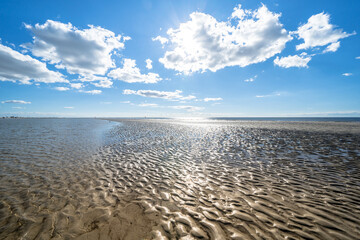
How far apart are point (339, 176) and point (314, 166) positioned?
1.79 meters

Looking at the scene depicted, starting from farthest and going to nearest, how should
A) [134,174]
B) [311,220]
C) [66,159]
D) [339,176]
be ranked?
1. [66,159]
2. [134,174]
3. [339,176]
4. [311,220]

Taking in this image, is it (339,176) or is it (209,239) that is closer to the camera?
(209,239)

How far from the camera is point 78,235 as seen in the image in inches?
172

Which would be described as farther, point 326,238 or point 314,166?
point 314,166

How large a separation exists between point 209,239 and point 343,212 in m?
5.33

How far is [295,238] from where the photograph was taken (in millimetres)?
4234

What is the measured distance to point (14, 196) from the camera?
21.0 ft

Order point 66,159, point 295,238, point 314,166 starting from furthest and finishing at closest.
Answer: point 66,159, point 314,166, point 295,238

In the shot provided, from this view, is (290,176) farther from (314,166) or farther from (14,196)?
(14,196)

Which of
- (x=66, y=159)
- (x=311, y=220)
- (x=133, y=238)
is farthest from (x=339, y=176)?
(x=66, y=159)

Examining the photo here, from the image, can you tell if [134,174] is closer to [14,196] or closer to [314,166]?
[14,196]

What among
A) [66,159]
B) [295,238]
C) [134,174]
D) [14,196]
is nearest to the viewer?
[295,238]

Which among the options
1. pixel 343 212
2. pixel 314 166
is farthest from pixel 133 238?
pixel 314 166

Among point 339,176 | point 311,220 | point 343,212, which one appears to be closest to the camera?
point 311,220
